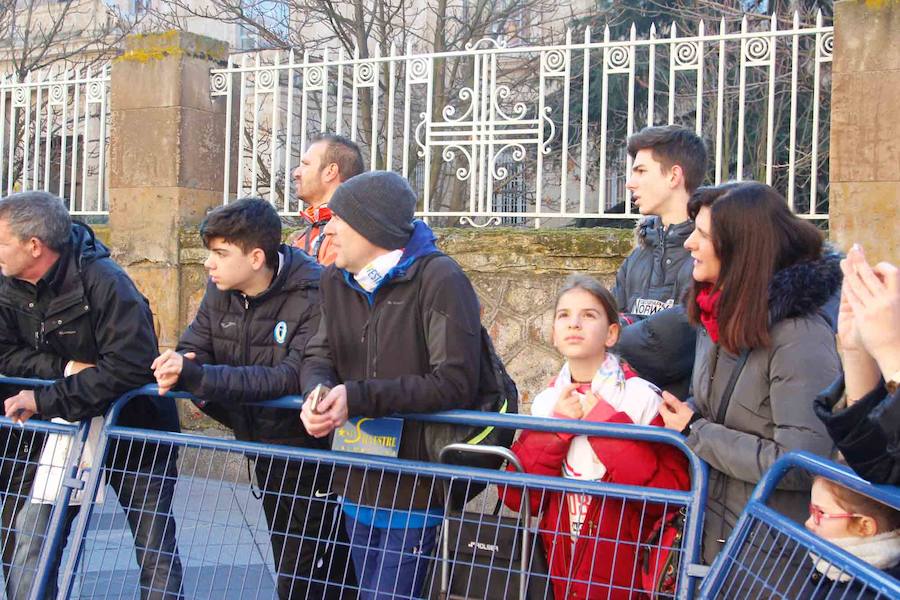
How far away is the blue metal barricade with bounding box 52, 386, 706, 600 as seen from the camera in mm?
2893

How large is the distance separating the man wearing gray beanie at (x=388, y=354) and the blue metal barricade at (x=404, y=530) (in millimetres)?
12

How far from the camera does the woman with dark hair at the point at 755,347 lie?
275 cm

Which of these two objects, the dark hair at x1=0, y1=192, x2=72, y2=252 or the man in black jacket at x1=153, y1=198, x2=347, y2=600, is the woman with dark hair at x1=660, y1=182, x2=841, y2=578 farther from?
the dark hair at x1=0, y1=192, x2=72, y2=252

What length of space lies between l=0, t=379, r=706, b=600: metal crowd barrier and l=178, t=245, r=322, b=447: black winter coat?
12 centimetres

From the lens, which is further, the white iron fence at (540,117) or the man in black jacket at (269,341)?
the white iron fence at (540,117)

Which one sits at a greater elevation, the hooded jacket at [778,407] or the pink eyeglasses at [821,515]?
the hooded jacket at [778,407]

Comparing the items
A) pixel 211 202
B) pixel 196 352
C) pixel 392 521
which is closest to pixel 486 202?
pixel 211 202

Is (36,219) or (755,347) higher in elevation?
(36,219)

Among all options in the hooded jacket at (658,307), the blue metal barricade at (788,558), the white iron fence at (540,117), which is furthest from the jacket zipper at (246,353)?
the white iron fence at (540,117)

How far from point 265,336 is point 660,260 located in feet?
4.79

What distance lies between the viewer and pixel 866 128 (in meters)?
5.43

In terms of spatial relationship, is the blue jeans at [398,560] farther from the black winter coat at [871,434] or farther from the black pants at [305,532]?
the black winter coat at [871,434]

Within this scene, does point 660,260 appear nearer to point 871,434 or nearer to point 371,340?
point 371,340

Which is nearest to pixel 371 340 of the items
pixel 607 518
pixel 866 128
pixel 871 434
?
pixel 607 518
